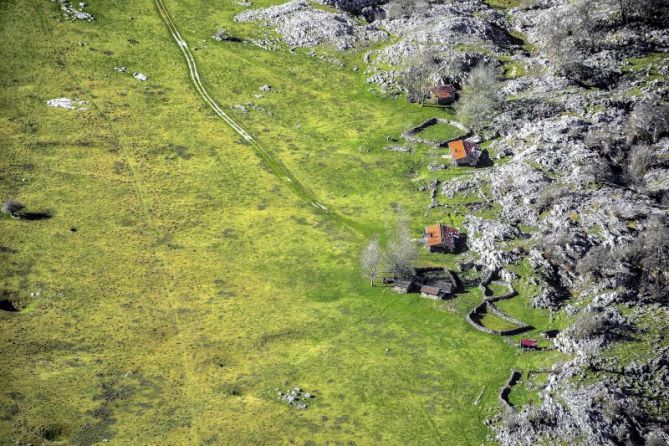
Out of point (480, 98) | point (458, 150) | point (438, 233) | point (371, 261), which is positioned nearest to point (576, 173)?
point (458, 150)

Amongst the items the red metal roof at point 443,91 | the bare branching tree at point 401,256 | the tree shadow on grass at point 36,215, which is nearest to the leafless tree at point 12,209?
the tree shadow on grass at point 36,215

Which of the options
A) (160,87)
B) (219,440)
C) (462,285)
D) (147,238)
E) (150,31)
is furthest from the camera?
(150,31)

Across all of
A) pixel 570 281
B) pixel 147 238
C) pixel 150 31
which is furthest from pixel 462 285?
pixel 150 31

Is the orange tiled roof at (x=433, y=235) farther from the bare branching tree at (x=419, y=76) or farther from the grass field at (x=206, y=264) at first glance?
the bare branching tree at (x=419, y=76)

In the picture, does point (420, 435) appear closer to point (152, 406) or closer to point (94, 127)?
point (152, 406)

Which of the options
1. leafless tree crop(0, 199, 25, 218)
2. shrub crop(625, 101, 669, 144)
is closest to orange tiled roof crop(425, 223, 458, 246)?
shrub crop(625, 101, 669, 144)

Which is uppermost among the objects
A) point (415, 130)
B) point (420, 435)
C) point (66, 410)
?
point (415, 130)

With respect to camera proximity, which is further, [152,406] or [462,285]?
[462,285]
